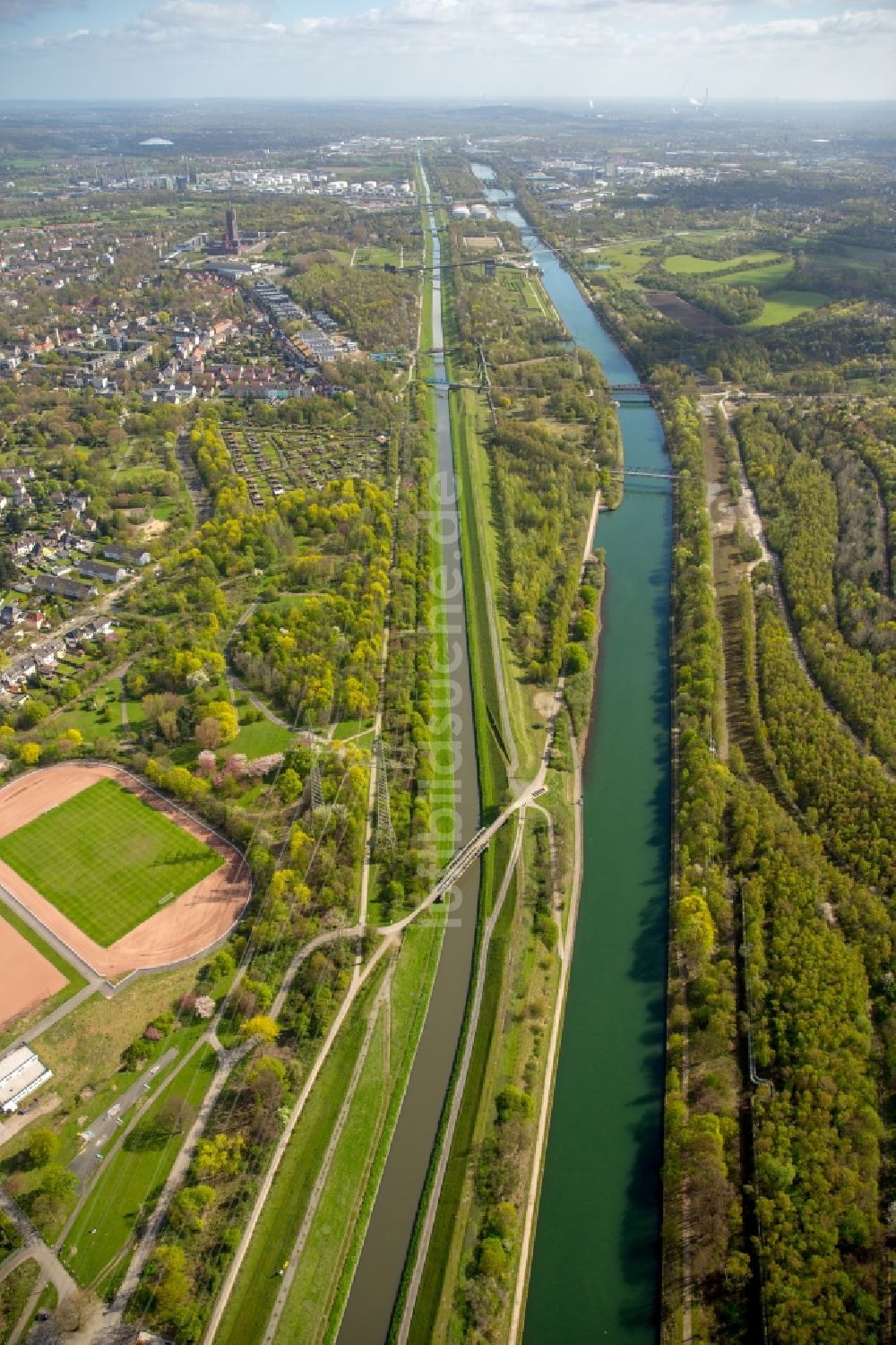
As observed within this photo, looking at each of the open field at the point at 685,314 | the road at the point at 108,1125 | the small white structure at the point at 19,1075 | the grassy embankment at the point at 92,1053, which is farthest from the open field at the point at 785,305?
the small white structure at the point at 19,1075

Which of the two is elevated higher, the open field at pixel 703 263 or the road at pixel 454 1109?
the open field at pixel 703 263

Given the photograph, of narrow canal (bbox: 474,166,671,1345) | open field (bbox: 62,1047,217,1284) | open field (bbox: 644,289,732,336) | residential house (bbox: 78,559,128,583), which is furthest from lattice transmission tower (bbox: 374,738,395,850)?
open field (bbox: 644,289,732,336)

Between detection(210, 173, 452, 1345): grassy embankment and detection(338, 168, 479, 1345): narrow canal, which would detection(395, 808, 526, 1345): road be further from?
detection(210, 173, 452, 1345): grassy embankment

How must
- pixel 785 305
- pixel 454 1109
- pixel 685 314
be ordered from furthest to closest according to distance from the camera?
pixel 785 305 < pixel 685 314 < pixel 454 1109

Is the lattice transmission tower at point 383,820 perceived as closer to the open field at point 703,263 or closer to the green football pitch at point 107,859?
the green football pitch at point 107,859

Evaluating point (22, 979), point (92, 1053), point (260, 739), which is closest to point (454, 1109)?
point (92, 1053)

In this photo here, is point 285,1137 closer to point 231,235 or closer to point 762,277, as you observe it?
point 762,277
